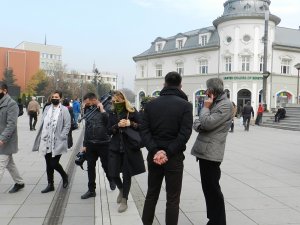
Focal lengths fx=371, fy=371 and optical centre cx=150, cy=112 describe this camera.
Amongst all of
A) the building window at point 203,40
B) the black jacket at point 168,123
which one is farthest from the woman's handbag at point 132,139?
the building window at point 203,40

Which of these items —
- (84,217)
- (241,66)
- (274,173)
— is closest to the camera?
(84,217)

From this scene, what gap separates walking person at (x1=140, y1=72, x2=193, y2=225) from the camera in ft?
13.4

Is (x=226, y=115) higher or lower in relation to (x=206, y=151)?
higher

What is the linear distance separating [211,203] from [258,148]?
942 cm

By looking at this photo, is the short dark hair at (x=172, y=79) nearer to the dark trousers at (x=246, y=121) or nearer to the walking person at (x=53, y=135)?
the walking person at (x=53, y=135)

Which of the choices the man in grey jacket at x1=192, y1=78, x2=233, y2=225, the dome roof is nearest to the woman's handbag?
the man in grey jacket at x1=192, y1=78, x2=233, y2=225

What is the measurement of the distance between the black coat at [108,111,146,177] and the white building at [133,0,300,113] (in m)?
41.9

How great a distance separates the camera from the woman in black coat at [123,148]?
549 centimetres

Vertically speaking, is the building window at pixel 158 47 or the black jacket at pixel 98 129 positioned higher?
the building window at pixel 158 47

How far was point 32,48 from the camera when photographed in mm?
127250

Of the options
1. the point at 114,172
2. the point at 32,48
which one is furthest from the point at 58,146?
the point at 32,48

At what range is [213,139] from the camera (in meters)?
4.50

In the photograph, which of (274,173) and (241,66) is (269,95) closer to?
(241,66)

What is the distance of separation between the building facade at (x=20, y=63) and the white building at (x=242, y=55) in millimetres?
66257
